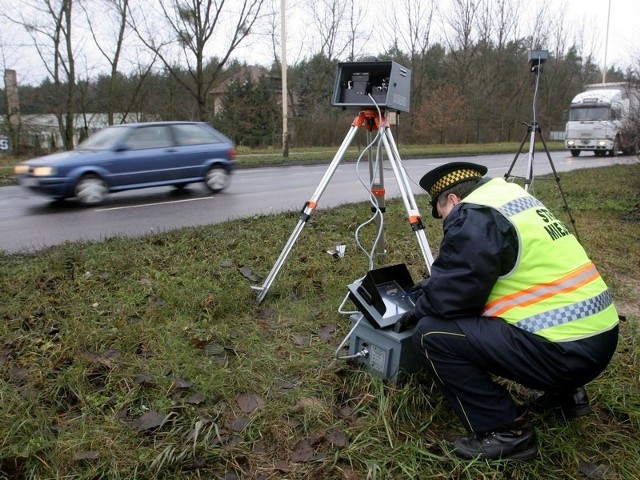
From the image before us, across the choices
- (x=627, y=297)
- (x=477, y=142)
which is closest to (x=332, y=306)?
(x=627, y=297)

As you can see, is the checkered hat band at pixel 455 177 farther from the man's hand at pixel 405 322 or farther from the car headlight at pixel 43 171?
the car headlight at pixel 43 171

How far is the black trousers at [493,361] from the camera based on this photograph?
2086 mm

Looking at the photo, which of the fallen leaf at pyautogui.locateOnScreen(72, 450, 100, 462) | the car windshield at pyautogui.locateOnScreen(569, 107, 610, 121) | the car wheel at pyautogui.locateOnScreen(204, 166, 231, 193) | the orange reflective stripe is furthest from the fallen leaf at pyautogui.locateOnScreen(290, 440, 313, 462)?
the car windshield at pyautogui.locateOnScreen(569, 107, 610, 121)

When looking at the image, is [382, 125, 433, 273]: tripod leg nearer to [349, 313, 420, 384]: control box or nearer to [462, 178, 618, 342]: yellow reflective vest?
[349, 313, 420, 384]: control box

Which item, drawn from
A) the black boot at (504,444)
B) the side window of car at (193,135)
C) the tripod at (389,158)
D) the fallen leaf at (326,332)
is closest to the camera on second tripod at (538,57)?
the tripod at (389,158)

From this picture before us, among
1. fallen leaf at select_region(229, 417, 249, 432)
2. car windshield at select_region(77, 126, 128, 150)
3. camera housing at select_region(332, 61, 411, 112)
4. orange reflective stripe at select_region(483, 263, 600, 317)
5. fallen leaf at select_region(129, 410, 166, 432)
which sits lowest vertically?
fallen leaf at select_region(229, 417, 249, 432)

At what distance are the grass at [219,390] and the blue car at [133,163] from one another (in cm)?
433

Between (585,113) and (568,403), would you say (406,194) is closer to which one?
(568,403)

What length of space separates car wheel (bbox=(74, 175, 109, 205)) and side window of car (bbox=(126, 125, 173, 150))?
95 centimetres

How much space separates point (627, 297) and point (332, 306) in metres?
2.62

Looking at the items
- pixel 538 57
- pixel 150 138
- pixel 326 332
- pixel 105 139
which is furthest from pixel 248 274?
pixel 105 139

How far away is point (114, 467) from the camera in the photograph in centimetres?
211

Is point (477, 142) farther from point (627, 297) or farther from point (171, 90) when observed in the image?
point (627, 297)

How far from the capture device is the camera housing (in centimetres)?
364
